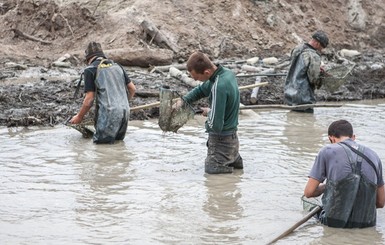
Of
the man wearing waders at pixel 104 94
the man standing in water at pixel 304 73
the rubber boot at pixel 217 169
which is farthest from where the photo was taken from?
the man standing in water at pixel 304 73

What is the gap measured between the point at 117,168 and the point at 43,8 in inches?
496

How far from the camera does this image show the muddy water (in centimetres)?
629

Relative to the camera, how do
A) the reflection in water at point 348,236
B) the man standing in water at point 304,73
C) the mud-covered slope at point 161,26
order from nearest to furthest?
the reflection in water at point 348,236 < the man standing in water at point 304,73 < the mud-covered slope at point 161,26

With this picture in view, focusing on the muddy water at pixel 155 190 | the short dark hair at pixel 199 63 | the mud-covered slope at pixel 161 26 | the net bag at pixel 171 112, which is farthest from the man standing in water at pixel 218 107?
the mud-covered slope at pixel 161 26

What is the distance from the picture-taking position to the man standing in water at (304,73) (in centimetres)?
1263

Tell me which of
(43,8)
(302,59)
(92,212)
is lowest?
(92,212)

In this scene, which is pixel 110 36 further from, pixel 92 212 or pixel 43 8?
pixel 92 212

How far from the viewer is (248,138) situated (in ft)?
36.4

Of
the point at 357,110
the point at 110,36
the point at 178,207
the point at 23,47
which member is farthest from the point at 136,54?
the point at 178,207

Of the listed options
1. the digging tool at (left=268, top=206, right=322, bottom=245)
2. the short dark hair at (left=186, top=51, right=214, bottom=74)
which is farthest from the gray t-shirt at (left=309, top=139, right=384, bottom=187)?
the short dark hair at (left=186, top=51, right=214, bottom=74)

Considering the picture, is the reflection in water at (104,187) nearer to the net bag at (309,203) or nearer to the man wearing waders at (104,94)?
the man wearing waders at (104,94)

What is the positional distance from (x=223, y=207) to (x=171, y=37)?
13.3m

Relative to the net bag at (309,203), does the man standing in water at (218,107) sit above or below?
above

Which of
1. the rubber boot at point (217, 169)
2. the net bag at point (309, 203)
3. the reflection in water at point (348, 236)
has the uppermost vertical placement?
the rubber boot at point (217, 169)
